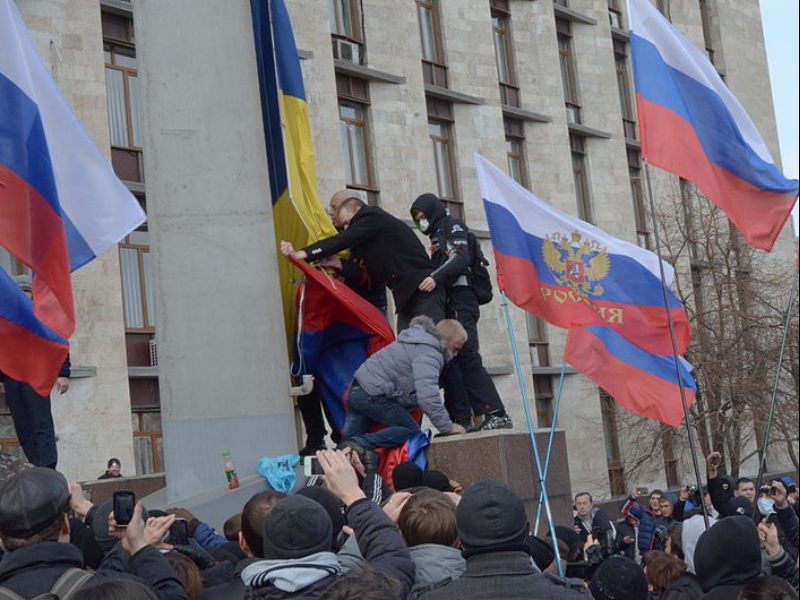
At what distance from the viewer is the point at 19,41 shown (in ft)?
26.6

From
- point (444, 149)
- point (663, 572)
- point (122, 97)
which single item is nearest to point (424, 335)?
point (663, 572)

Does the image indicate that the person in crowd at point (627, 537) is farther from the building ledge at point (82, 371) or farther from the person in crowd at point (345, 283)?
the building ledge at point (82, 371)

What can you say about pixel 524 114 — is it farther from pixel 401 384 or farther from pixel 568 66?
pixel 401 384

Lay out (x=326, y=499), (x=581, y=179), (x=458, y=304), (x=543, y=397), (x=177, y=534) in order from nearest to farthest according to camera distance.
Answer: (x=326, y=499), (x=177, y=534), (x=458, y=304), (x=543, y=397), (x=581, y=179)

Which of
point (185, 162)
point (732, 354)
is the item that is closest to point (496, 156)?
point (732, 354)

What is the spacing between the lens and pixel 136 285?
23719 mm

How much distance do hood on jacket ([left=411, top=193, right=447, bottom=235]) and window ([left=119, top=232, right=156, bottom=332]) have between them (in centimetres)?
1369

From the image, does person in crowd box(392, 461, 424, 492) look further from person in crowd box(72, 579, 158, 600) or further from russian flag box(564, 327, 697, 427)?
person in crowd box(72, 579, 158, 600)

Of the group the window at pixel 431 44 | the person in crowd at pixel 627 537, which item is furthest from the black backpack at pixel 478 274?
the window at pixel 431 44

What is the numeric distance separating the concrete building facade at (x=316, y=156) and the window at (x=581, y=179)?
0.04 meters

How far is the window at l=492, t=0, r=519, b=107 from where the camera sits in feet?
105

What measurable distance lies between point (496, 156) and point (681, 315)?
2019 centimetres

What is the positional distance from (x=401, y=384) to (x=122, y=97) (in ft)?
52.2

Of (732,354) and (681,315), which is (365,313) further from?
(732,354)
